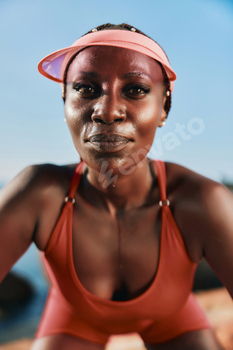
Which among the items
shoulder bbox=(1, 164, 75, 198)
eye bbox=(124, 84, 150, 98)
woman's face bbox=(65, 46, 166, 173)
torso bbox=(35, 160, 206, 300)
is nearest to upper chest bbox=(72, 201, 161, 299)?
torso bbox=(35, 160, 206, 300)

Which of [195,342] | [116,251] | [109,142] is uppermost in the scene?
[109,142]

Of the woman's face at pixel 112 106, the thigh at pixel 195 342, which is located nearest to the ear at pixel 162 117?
the woman's face at pixel 112 106

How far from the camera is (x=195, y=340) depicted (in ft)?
3.15

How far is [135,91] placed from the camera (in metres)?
0.72

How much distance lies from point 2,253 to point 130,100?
51 centimetres

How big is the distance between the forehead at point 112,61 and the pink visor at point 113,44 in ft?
0.04

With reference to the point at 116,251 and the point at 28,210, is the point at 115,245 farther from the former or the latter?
the point at 28,210

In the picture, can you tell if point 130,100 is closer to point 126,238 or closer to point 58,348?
point 126,238

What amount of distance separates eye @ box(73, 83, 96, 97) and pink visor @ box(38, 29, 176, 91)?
0.10 metres

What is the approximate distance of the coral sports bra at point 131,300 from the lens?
0.83 meters

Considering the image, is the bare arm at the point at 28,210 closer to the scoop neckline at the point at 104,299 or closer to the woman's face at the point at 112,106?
the scoop neckline at the point at 104,299

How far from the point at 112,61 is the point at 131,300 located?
0.64m

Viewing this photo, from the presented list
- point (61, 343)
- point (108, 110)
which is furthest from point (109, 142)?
point (61, 343)

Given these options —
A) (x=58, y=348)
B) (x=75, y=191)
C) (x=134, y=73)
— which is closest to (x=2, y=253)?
(x=75, y=191)
